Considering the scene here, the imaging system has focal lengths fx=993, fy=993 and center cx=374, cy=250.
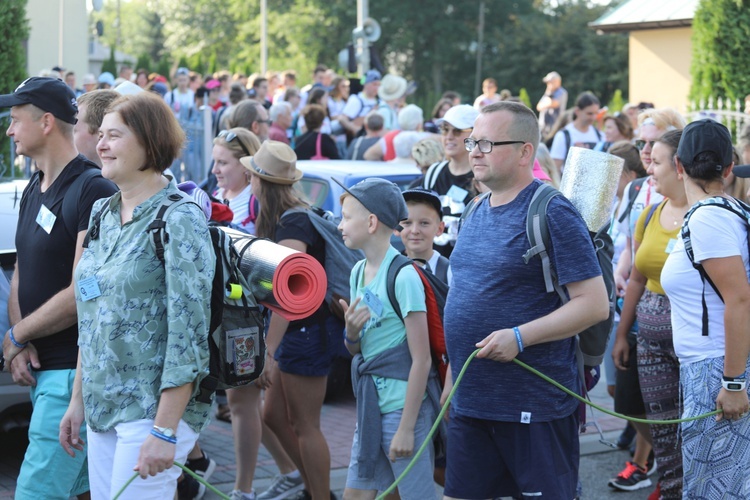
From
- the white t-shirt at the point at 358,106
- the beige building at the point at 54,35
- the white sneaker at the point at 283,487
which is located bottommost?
the white sneaker at the point at 283,487

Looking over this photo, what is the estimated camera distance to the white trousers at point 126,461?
329 cm

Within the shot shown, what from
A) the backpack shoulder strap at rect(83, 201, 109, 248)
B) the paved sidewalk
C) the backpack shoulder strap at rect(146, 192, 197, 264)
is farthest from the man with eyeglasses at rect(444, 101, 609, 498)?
the paved sidewalk

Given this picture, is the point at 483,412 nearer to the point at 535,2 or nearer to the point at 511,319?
the point at 511,319

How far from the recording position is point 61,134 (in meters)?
4.27

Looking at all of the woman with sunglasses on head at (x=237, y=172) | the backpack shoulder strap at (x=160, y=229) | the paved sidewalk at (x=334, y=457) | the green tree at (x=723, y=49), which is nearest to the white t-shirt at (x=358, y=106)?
the green tree at (x=723, y=49)

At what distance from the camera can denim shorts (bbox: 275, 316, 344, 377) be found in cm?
532

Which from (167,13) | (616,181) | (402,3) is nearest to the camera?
(616,181)

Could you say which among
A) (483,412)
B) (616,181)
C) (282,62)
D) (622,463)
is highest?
(282,62)

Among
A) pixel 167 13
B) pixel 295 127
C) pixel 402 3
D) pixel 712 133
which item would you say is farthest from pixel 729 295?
pixel 167 13

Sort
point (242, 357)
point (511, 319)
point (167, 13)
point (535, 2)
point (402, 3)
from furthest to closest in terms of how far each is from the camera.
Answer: point (167, 13) < point (535, 2) < point (402, 3) < point (511, 319) < point (242, 357)

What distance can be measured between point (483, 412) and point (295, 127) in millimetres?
11740

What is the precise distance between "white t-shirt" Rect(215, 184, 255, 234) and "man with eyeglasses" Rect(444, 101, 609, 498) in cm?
213

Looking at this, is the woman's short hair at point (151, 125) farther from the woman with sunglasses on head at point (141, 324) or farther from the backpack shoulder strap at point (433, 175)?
the backpack shoulder strap at point (433, 175)

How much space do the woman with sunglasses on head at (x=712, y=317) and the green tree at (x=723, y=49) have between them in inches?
572
